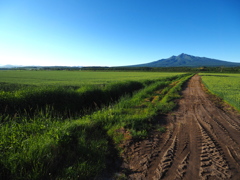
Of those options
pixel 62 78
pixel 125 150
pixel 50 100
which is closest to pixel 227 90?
pixel 125 150

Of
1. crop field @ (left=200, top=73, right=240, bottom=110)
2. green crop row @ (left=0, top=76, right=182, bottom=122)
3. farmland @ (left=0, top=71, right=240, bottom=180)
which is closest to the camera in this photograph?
farmland @ (left=0, top=71, right=240, bottom=180)

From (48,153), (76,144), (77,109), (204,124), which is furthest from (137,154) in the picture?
(77,109)

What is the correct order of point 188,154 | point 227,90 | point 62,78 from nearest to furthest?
point 188,154 → point 227,90 → point 62,78

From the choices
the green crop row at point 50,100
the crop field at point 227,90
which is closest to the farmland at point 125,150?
the green crop row at point 50,100

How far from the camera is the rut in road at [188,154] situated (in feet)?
8.27

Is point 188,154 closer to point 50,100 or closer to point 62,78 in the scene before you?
point 50,100

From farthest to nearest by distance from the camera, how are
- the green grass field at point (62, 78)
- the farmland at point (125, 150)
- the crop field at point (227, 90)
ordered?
1. the green grass field at point (62, 78)
2. the crop field at point (227, 90)
3. the farmland at point (125, 150)

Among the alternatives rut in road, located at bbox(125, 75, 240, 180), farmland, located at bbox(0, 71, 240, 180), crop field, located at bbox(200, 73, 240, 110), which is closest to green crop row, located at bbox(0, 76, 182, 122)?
farmland, located at bbox(0, 71, 240, 180)

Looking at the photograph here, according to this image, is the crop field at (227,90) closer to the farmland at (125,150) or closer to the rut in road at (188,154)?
the farmland at (125,150)

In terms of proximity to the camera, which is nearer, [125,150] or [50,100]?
[125,150]

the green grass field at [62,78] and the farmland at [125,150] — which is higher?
the green grass field at [62,78]

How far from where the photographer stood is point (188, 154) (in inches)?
122

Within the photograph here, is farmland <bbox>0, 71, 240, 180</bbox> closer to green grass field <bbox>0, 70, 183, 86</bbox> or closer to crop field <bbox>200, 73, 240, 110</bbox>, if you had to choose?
crop field <bbox>200, 73, 240, 110</bbox>

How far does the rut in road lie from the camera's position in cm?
252
